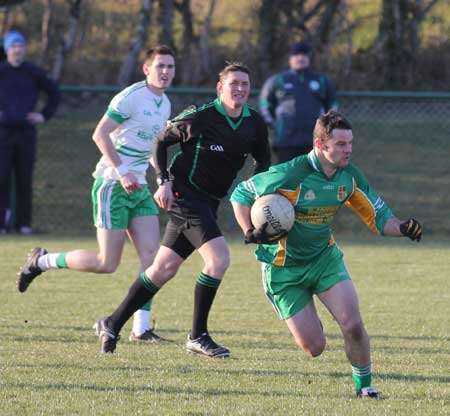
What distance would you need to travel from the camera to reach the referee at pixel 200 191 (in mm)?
6996

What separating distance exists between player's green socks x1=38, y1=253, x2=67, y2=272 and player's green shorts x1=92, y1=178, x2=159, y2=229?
54cm

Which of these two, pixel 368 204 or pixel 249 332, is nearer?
pixel 368 204

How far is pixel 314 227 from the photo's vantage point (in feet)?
19.5

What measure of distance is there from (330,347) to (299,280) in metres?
1.44

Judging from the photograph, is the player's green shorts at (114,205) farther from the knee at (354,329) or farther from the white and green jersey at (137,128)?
the knee at (354,329)

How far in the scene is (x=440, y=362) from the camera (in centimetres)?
669

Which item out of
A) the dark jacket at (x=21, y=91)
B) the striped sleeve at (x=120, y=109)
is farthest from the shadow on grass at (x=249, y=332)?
the dark jacket at (x=21, y=91)

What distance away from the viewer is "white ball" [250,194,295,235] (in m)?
5.68

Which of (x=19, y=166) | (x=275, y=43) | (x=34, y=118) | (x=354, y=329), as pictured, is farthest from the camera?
(x=275, y=43)

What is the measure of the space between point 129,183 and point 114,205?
1.00ft

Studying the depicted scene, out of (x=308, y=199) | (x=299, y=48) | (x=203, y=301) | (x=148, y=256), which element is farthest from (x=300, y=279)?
(x=299, y=48)

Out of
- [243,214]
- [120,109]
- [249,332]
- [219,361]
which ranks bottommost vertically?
[249,332]

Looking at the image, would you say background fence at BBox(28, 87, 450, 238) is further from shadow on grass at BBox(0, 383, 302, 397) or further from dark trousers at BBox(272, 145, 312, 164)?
shadow on grass at BBox(0, 383, 302, 397)

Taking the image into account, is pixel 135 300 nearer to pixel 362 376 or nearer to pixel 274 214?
pixel 274 214
